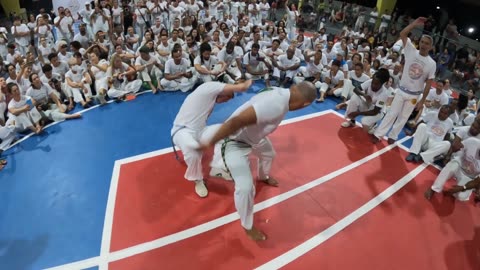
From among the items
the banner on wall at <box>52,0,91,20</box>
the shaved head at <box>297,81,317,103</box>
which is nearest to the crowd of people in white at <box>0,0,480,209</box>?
the banner on wall at <box>52,0,91,20</box>

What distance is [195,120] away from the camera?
5.09 metres

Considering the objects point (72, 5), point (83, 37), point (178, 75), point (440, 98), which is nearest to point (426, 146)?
point (440, 98)

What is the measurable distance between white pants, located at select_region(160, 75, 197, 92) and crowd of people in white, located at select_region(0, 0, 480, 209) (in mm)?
27

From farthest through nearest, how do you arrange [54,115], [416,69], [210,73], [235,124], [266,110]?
1. [210,73]
2. [54,115]
3. [416,69]
4. [266,110]
5. [235,124]

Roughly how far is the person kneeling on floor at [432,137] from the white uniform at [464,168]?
0.68 m

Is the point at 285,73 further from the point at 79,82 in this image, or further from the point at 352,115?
the point at 79,82

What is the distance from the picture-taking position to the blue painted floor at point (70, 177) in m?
4.42

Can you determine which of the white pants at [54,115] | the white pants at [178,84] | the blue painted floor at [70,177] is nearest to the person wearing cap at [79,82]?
the blue painted floor at [70,177]

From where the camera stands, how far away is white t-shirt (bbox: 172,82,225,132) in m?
5.04

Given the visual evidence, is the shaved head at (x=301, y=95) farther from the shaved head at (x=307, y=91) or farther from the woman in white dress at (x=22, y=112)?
the woman in white dress at (x=22, y=112)

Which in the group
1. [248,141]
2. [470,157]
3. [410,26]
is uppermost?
[410,26]

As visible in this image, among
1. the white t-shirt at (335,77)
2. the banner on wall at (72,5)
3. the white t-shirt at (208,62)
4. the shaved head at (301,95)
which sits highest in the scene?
the banner on wall at (72,5)

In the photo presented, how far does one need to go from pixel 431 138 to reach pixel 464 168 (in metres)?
1.16

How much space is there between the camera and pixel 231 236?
459 cm
